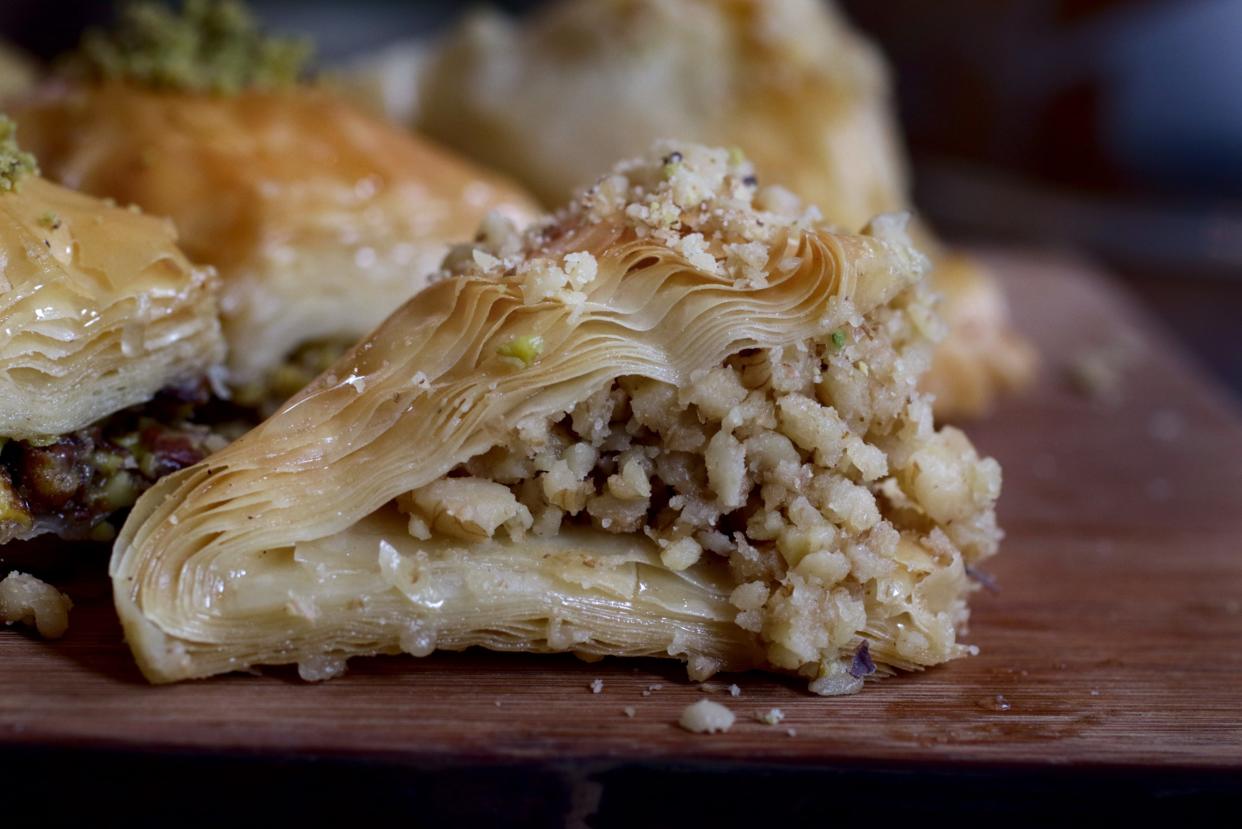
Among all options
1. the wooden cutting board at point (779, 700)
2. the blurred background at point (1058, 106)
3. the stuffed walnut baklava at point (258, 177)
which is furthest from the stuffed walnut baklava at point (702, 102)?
the blurred background at point (1058, 106)

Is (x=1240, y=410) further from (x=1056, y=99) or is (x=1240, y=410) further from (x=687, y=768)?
(x=1056, y=99)

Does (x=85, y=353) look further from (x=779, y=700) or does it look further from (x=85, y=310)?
(x=779, y=700)

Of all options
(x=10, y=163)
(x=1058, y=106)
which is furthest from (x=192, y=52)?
(x=1058, y=106)

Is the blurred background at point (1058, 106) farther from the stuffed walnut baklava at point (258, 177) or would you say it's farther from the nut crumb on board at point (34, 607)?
the nut crumb on board at point (34, 607)

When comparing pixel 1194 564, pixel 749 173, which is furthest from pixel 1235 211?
pixel 749 173

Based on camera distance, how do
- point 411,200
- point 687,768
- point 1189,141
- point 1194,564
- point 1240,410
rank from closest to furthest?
1. point 687,768
2. point 1194,564
3. point 411,200
4. point 1240,410
5. point 1189,141

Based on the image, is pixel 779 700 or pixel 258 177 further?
pixel 258 177

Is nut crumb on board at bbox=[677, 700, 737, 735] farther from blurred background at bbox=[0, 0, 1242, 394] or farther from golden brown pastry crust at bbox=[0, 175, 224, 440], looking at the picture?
blurred background at bbox=[0, 0, 1242, 394]
